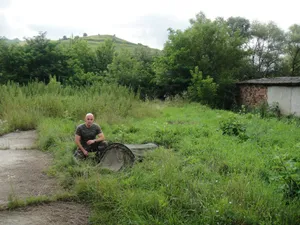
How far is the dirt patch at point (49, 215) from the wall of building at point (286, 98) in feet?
41.9

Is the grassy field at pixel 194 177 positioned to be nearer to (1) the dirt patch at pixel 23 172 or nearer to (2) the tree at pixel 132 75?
(1) the dirt patch at pixel 23 172

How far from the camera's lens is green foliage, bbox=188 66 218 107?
61.9ft

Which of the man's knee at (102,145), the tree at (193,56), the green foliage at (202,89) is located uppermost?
the tree at (193,56)

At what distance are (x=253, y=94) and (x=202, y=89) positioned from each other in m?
3.43

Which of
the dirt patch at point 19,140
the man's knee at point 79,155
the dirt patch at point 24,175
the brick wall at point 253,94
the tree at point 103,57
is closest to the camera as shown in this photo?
the dirt patch at point 24,175

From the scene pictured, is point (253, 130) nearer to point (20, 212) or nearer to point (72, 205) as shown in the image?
point (72, 205)

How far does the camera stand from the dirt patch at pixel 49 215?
3768 millimetres

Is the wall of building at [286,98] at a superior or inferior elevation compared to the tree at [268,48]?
inferior

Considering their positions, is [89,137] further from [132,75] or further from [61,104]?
[132,75]

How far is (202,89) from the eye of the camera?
746 inches

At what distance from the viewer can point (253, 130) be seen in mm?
8586

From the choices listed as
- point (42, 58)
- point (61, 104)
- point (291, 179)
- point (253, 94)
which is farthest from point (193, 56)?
point (291, 179)

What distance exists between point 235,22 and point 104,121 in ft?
104

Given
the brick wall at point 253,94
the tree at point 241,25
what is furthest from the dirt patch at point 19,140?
the tree at point 241,25
